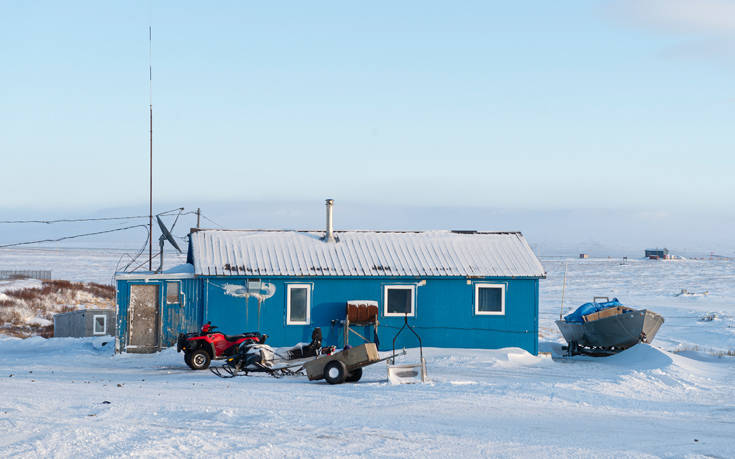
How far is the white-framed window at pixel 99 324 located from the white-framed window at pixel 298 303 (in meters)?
9.06

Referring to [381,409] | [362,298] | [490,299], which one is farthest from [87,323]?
[381,409]

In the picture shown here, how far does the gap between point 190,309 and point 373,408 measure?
35.3 ft

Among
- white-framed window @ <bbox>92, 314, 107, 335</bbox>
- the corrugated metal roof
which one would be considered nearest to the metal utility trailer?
the corrugated metal roof

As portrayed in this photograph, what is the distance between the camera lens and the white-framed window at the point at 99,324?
27859 mm

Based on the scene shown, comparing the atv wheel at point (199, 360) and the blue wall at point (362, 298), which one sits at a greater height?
the blue wall at point (362, 298)

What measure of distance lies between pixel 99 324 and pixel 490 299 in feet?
48.3

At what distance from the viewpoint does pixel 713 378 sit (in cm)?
1977

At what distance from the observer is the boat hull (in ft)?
82.3

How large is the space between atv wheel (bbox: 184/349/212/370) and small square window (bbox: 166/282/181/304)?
11.5 ft

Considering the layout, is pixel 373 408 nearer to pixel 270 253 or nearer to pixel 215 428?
pixel 215 428

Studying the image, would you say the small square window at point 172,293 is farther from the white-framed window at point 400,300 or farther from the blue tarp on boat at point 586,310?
the blue tarp on boat at point 586,310

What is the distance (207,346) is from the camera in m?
19.9

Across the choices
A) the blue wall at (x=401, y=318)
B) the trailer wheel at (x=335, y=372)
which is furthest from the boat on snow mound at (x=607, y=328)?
the trailer wheel at (x=335, y=372)

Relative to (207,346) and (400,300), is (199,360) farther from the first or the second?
(400,300)
